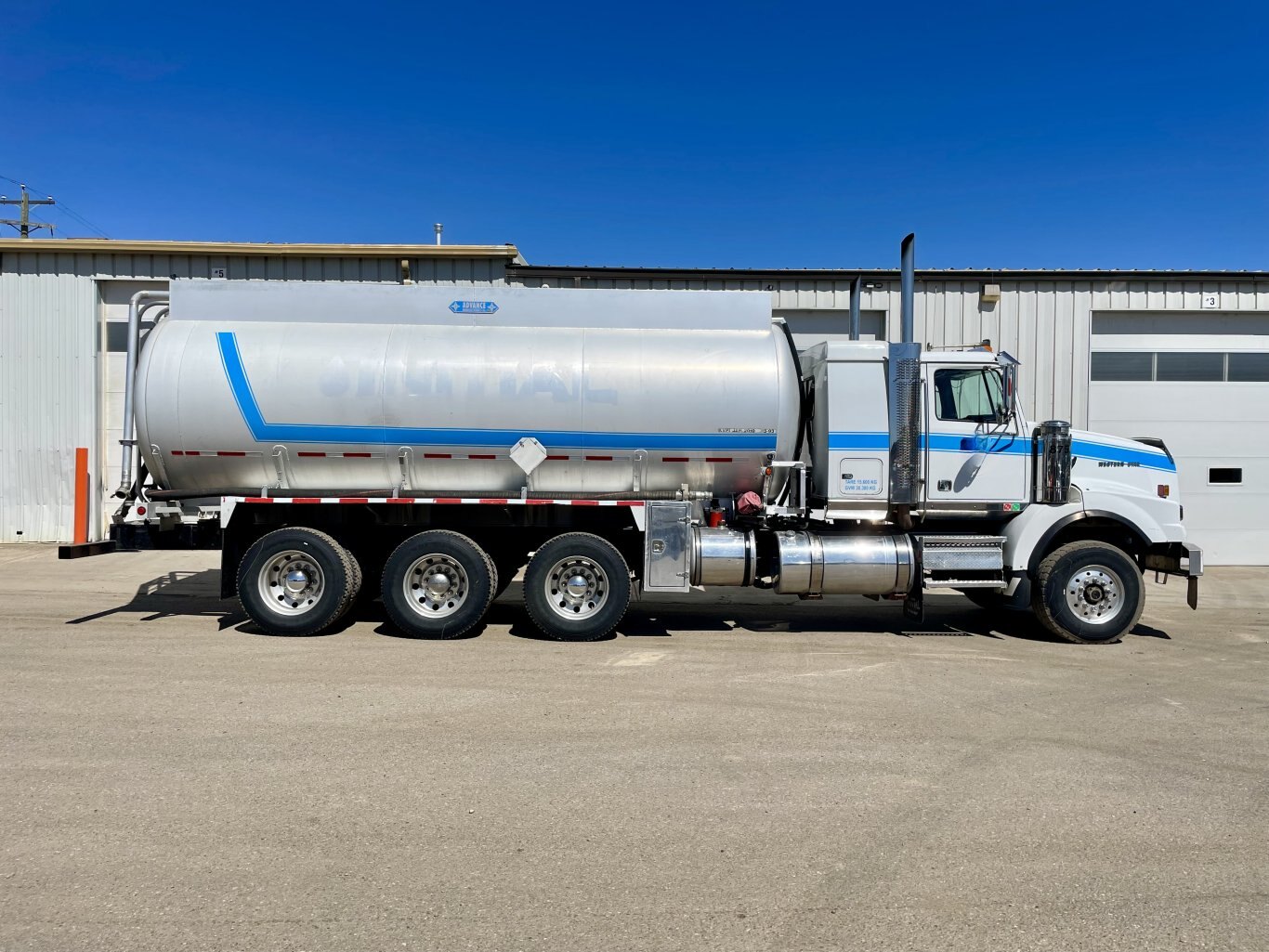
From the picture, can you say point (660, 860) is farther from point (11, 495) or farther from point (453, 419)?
point (11, 495)

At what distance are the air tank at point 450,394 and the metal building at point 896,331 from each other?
566 cm

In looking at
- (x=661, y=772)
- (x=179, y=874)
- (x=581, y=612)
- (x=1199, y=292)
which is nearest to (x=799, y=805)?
(x=661, y=772)

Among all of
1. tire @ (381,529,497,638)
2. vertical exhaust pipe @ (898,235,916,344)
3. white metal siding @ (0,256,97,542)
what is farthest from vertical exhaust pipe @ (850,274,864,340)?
white metal siding @ (0,256,97,542)

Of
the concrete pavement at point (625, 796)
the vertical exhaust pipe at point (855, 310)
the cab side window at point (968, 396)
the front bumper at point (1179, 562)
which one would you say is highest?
the vertical exhaust pipe at point (855, 310)

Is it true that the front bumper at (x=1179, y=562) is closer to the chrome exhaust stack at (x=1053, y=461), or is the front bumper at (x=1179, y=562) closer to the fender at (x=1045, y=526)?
the fender at (x=1045, y=526)

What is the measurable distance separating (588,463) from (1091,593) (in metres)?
5.27

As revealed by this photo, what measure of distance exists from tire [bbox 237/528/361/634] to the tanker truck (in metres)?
0.02

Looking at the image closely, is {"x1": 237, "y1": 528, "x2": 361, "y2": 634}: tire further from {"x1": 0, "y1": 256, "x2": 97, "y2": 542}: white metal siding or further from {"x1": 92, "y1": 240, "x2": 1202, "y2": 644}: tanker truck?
{"x1": 0, "y1": 256, "x2": 97, "y2": 542}: white metal siding

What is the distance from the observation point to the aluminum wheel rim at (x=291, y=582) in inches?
316

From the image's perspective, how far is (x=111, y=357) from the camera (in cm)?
1425

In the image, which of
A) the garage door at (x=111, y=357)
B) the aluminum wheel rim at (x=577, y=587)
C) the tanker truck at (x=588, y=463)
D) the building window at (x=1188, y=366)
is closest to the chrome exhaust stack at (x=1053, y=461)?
the tanker truck at (x=588, y=463)

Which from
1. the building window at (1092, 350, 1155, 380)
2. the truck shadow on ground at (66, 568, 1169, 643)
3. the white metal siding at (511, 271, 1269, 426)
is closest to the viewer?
the truck shadow on ground at (66, 568, 1169, 643)

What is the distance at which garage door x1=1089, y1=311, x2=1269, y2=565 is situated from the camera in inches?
537

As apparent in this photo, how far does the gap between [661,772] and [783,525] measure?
4563 mm
